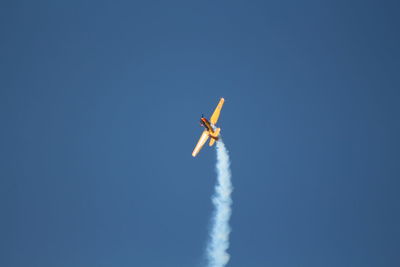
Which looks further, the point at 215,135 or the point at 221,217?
the point at 221,217

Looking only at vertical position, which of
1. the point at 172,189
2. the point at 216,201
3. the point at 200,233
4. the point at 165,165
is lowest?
the point at 216,201

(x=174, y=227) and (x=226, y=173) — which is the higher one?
(x=174, y=227)

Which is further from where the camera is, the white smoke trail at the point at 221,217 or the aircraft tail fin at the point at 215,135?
the aircraft tail fin at the point at 215,135

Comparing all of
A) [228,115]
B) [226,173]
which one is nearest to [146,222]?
[226,173]

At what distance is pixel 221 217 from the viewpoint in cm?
5891

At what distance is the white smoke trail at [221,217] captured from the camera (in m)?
56.1

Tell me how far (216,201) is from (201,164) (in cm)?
5333

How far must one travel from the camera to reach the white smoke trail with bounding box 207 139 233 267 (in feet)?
→ 184

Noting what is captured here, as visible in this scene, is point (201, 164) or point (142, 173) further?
point (201, 164)

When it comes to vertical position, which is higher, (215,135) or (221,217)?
(215,135)

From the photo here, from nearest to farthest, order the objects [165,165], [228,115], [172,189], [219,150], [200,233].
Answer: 1. [219,150]
2. [200,233]
3. [172,189]
4. [165,165]
5. [228,115]

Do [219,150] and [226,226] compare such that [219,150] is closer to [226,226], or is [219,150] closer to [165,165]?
[226,226]

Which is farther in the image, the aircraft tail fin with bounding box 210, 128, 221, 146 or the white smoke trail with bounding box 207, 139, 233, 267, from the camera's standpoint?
the aircraft tail fin with bounding box 210, 128, 221, 146

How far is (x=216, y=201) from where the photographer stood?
59438 mm
